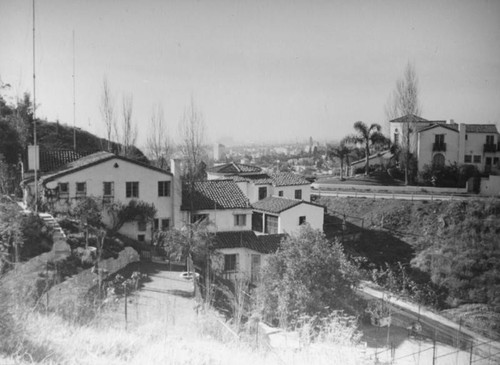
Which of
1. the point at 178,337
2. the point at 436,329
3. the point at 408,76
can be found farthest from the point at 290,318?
the point at 408,76

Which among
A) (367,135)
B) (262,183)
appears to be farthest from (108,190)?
(367,135)

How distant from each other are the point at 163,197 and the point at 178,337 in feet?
59.8

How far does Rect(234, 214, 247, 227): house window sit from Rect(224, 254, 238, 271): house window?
8.56 feet

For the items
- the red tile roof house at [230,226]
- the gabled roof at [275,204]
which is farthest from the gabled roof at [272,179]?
the red tile roof house at [230,226]

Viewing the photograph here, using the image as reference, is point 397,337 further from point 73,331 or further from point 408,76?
point 408,76

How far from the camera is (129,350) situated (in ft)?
23.8

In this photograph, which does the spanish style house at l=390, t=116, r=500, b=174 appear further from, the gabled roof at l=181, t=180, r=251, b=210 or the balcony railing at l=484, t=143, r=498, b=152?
the gabled roof at l=181, t=180, r=251, b=210

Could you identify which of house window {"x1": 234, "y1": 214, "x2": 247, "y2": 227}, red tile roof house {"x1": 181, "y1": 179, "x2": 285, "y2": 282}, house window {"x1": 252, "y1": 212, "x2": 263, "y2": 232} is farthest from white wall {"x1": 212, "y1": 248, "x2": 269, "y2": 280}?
house window {"x1": 252, "y1": 212, "x2": 263, "y2": 232}

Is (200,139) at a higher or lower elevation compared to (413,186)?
higher

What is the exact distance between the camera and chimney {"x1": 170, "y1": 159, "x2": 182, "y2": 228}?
1040 inches

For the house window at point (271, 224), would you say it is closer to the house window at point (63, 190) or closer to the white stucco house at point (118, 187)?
the white stucco house at point (118, 187)

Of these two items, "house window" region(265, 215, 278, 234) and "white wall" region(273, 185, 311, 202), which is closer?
"house window" region(265, 215, 278, 234)

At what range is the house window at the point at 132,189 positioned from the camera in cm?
2539

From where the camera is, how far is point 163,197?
2630 cm
